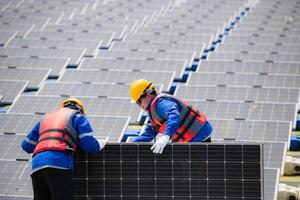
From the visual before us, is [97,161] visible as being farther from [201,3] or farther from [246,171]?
[201,3]

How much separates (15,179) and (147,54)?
32.2 ft

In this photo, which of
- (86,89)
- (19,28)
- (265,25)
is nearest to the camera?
(86,89)

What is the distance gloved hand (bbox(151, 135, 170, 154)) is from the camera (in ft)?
31.7

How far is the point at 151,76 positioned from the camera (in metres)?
18.6

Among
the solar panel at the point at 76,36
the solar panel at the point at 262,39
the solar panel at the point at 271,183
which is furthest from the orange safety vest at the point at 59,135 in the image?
the solar panel at the point at 76,36

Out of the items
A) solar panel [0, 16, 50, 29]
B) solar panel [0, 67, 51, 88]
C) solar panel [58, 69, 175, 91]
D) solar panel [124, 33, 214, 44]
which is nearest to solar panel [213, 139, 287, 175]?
solar panel [58, 69, 175, 91]

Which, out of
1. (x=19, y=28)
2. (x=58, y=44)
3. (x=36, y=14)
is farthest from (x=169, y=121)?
(x=36, y=14)

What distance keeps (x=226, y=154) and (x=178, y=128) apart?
0.94 meters

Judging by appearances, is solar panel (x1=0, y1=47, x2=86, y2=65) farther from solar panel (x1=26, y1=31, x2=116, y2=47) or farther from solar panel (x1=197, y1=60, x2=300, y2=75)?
solar panel (x1=197, y1=60, x2=300, y2=75)

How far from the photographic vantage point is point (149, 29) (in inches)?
1004

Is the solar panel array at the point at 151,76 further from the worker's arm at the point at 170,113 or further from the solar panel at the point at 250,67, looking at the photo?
the worker's arm at the point at 170,113

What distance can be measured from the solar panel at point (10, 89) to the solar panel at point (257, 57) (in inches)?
198

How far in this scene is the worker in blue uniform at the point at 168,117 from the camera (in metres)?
9.96

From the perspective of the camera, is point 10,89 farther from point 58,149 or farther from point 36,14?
point 36,14
